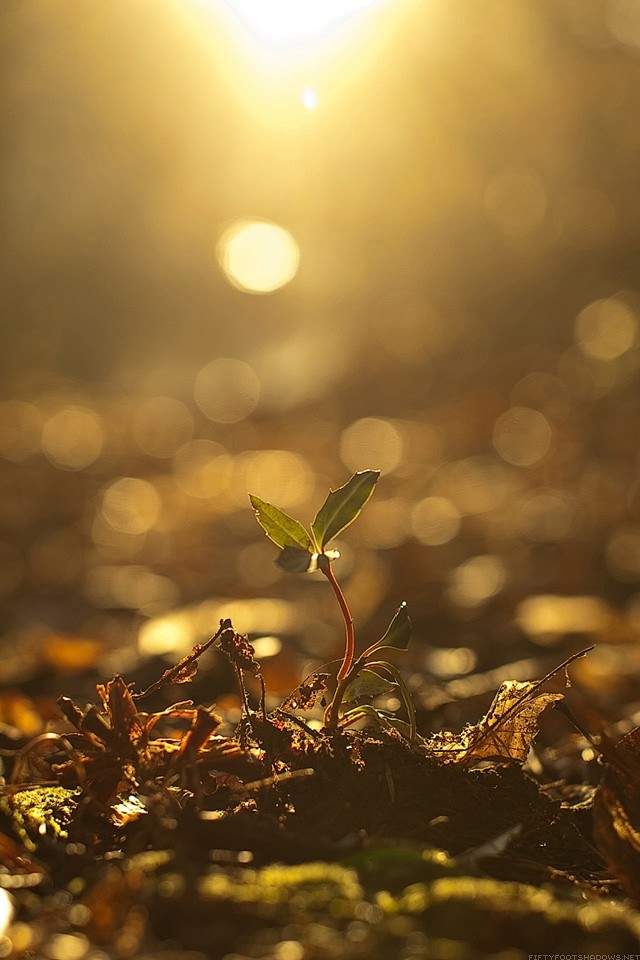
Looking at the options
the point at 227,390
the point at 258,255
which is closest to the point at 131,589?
the point at 227,390

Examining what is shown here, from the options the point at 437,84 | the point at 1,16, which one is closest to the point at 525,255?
the point at 437,84

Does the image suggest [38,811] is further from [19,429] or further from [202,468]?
[19,429]

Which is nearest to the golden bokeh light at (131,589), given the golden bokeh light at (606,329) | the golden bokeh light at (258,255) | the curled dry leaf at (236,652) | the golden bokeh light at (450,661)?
the golden bokeh light at (450,661)

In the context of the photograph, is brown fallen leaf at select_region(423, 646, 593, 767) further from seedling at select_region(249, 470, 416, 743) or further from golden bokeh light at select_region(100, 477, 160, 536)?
golden bokeh light at select_region(100, 477, 160, 536)

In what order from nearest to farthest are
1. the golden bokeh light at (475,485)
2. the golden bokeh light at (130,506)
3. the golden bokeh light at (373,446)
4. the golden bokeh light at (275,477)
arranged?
the golden bokeh light at (475,485), the golden bokeh light at (130,506), the golden bokeh light at (275,477), the golden bokeh light at (373,446)

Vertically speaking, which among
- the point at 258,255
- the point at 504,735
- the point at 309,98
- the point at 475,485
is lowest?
the point at 504,735

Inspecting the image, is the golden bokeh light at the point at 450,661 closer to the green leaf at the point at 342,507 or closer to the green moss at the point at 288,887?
the green leaf at the point at 342,507

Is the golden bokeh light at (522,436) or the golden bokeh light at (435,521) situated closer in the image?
the golden bokeh light at (435,521)
